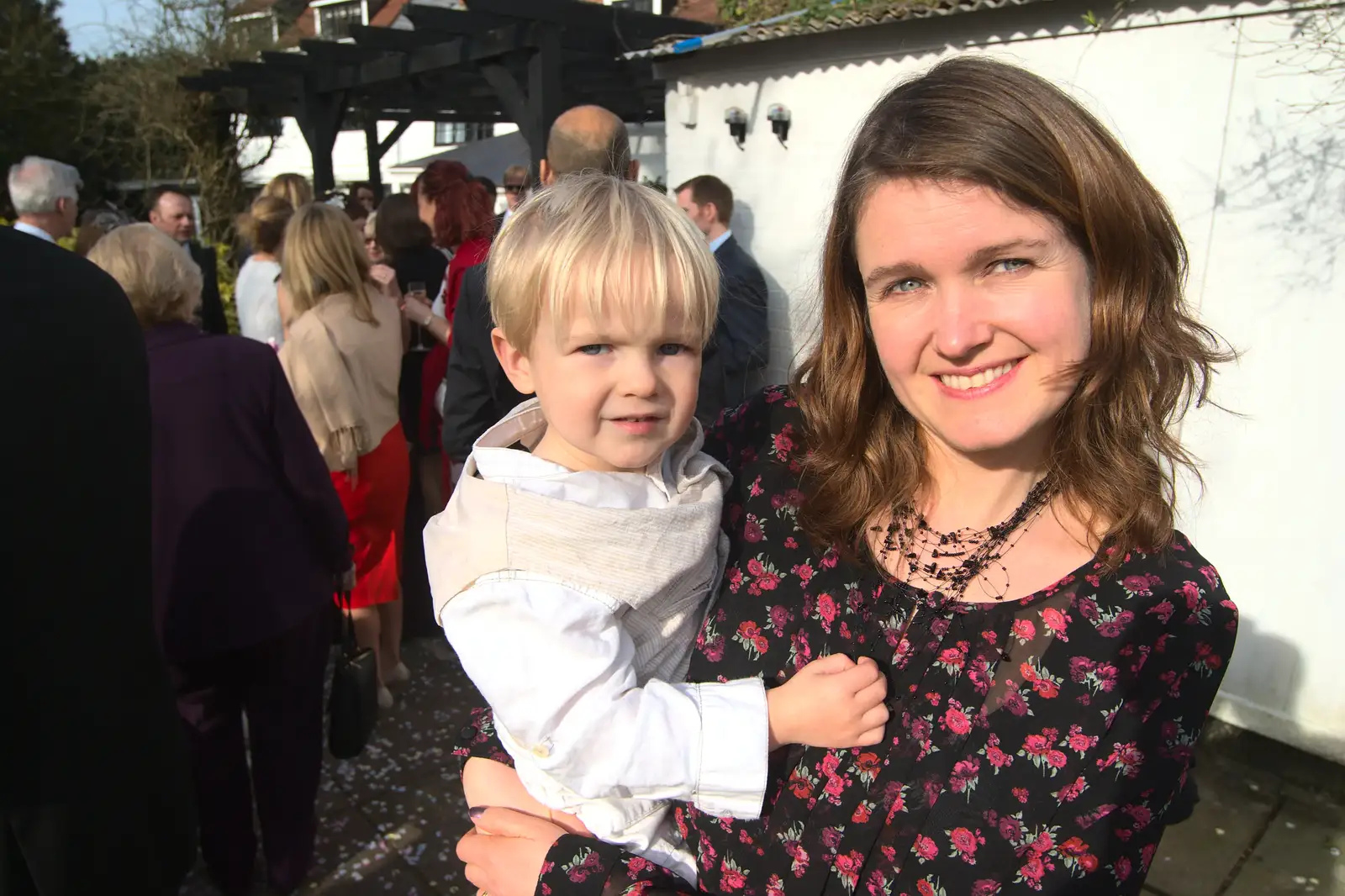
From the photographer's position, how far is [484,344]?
3355 millimetres

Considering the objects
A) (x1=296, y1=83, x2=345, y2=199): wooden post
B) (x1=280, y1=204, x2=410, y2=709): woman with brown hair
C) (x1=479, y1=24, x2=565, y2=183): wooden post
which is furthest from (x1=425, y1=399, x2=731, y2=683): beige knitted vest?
(x1=296, y1=83, x2=345, y2=199): wooden post

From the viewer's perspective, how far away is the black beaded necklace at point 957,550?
1.28 metres

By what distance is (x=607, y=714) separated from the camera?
1.19 meters

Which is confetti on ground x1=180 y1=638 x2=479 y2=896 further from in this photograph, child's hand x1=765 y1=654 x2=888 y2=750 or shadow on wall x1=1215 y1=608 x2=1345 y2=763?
shadow on wall x1=1215 y1=608 x2=1345 y2=763

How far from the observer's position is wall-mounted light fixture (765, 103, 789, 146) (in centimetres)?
658

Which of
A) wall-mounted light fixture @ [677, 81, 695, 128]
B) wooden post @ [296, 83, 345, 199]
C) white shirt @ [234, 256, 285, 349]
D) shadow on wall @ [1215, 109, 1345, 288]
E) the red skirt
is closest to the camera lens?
shadow on wall @ [1215, 109, 1345, 288]

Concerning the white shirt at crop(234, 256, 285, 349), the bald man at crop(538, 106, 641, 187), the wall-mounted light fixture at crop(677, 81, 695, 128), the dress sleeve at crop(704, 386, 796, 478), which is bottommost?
the white shirt at crop(234, 256, 285, 349)

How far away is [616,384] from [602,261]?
0.62ft

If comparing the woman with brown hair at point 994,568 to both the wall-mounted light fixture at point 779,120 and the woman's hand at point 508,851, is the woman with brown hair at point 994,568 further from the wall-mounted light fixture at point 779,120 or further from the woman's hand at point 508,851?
the wall-mounted light fixture at point 779,120

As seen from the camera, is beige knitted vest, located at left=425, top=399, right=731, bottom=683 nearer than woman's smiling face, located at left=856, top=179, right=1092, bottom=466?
No

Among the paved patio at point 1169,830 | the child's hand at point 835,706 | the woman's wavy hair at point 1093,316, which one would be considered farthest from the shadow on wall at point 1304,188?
the child's hand at point 835,706

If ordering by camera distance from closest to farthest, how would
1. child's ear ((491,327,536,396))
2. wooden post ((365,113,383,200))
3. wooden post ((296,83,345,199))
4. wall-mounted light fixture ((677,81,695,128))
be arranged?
child's ear ((491,327,536,396)), wall-mounted light fixture ((677,81,695,128)), wooden post ((296,83,345,199)), wooden post ((365,113,383,200))

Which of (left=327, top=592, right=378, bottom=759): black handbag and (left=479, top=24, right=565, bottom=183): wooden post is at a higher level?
(left=479, top=24, right=565, bottom=183): wooden post

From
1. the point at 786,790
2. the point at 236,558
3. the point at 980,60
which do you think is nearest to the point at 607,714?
the point at 786,790
